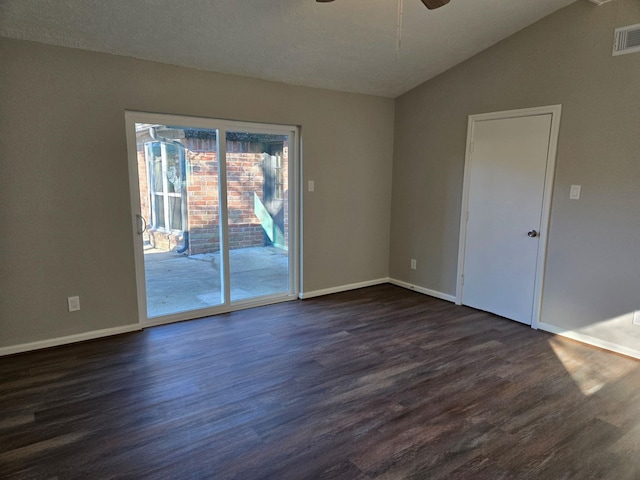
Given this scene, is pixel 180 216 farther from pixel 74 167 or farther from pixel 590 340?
pixel 590 340

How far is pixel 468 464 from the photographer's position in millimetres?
2033

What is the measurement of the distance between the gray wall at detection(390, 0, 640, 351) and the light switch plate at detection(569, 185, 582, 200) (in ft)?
0.11

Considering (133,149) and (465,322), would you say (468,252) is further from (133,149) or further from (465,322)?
(133,149)

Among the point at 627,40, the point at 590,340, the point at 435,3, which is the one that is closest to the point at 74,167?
the point at 435,3

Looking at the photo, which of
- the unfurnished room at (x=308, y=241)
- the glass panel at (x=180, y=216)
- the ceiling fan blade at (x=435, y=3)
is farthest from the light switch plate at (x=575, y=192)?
the glass panel at (x=180, y=216)

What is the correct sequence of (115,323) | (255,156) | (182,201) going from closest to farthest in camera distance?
(115,323) < (182,201) < (255,156)

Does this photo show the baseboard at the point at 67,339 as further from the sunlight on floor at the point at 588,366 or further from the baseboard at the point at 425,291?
the sunlight on floor at the point at 588,366

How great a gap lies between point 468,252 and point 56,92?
4.30 metres

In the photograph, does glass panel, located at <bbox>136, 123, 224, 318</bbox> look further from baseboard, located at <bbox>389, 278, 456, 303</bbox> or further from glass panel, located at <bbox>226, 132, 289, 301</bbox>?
baseboard, located at <bbox>389, 278, 456, 303</bbox>

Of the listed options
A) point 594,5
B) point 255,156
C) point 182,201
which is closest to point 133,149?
point 182,201

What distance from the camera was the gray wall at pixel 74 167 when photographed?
121 inches

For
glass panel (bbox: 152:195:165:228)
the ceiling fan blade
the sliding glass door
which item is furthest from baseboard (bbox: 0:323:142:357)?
the ceiling fan blade

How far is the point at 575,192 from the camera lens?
139 inches

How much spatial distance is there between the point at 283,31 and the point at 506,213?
2.84m
